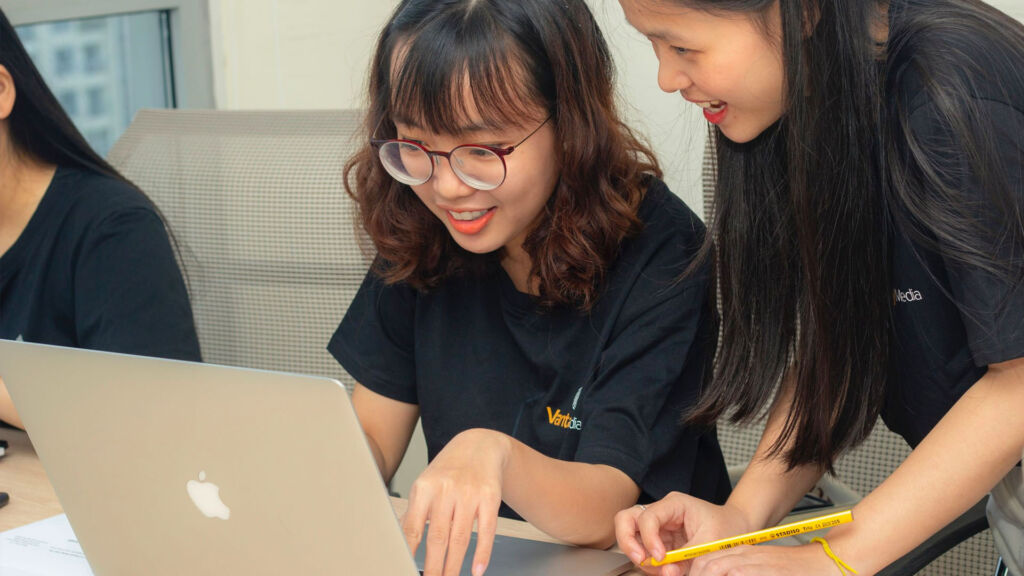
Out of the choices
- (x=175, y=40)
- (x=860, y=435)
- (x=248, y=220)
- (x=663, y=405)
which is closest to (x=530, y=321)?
(x=663, y=405)

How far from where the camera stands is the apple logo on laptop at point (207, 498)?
729mm

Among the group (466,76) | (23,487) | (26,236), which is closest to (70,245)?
(26,236)

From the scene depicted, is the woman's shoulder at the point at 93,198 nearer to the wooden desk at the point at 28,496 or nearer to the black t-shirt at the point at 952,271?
the wooden desk at the point at 28,496

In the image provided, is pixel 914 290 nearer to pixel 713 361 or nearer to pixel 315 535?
pixel 713 361

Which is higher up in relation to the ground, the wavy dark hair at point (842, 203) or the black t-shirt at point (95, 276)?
the wavy dark hair at point (842, 203)

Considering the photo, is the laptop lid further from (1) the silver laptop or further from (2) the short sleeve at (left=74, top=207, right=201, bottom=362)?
(2) the short sleeve at (left=74, top=207, right=201, bottom=362)

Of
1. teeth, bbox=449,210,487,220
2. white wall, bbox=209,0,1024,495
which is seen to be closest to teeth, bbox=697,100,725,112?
teeth, bbox=449,210,487,220

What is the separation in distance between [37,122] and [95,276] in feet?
0.84

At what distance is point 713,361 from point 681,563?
321 millimetres

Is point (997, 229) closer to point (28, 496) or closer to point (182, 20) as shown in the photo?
point (28, 496)

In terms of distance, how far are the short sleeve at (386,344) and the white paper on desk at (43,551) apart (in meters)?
0.39

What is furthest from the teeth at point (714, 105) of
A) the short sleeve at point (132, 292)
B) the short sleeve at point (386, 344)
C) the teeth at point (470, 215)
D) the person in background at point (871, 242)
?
the short sleeve at point (132, 292)

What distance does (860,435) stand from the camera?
100 cm

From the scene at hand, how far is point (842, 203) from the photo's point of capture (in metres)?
0.90
